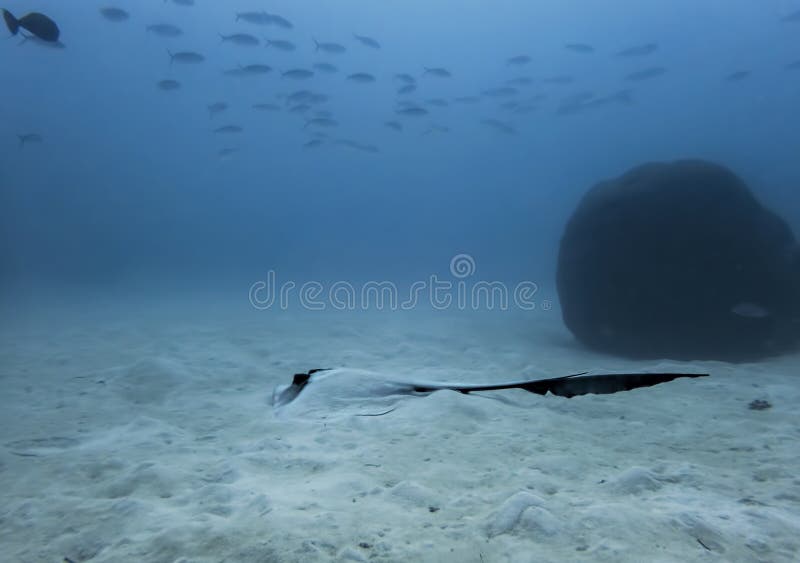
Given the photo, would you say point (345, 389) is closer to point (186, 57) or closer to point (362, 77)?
point (362, 77)

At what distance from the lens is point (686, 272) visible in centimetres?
719

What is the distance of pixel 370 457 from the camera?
8.80ft

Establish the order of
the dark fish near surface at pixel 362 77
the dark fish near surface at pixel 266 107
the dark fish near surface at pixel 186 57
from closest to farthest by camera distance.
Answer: the dark fish near surface at pixel 186 57 → the dark fish near surface at pixel 362 77 → the dark fish near surface at pixel 266 107

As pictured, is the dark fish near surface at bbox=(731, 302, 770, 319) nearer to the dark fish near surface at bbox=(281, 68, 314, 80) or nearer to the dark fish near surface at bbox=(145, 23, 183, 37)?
the dark fish near surface at bbox=(281, 68, 314, 80)

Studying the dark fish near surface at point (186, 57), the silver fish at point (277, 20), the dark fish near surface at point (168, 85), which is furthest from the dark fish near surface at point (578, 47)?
the dark fish near surface at point (168, 85)

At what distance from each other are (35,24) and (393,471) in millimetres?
10107

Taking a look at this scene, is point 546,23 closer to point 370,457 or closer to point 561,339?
point 561,339

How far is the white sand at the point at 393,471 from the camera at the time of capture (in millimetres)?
1756

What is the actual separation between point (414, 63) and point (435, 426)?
75515 mm

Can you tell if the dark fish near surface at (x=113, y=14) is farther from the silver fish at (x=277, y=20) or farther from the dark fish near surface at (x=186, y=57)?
the silver fish at (x=277, y=20)

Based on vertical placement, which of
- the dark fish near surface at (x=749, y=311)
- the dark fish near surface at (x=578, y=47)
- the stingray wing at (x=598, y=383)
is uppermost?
the dark fish near surface at (x=578, y=47)

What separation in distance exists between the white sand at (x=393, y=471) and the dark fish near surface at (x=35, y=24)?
249 inches

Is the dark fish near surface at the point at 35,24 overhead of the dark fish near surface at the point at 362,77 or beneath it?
beneath

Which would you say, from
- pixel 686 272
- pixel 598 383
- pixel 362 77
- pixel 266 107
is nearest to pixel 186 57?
pixel 266 107
